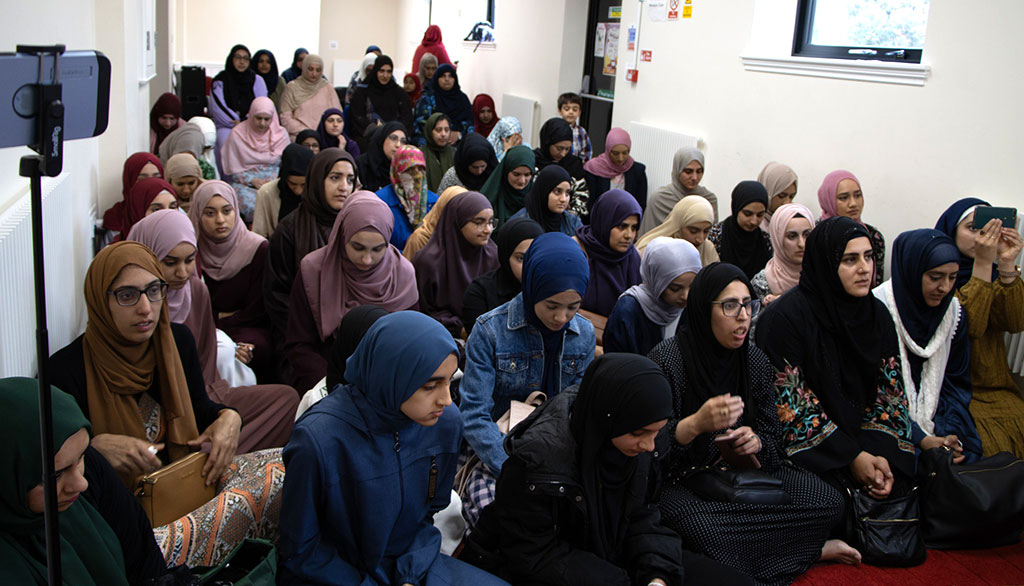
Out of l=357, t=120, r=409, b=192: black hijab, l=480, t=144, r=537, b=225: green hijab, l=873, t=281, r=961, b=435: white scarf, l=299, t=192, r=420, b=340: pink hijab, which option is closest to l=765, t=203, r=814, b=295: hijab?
l=873, t=281, r=961, b=435: white scarf

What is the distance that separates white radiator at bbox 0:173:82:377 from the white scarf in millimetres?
3151

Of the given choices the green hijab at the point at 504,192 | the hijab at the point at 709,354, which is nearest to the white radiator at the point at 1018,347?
the hijab at the point at 709,354

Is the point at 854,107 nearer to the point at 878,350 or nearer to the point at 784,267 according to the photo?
the point at 784,267

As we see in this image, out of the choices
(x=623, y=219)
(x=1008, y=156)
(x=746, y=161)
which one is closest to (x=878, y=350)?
(x=623, y=219)

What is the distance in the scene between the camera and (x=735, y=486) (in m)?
2.69

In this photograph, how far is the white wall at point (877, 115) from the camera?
403 cm

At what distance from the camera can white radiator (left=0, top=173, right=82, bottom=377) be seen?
221 cm

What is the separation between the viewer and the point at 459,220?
160 inches

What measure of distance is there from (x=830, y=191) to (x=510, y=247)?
7.45 ft

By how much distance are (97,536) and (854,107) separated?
181 inches

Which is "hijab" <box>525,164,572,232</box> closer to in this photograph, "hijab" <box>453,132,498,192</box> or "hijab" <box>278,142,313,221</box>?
"hijab" <box>453,132,498,192</box>

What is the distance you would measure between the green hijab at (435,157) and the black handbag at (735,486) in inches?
177

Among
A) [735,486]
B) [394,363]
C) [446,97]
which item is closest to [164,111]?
[446,97]

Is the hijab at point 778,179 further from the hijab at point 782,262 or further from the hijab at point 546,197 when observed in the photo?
the hijab at point 546,197
